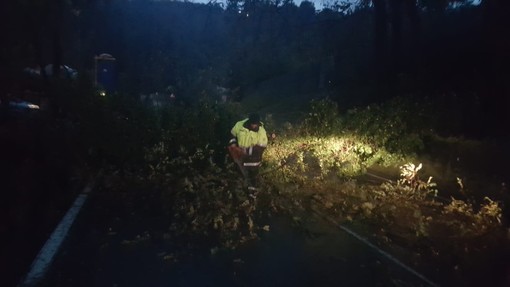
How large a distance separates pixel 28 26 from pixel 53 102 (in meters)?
4.90

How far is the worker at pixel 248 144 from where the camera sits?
9830 mm

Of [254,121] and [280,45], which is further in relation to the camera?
[280,45]

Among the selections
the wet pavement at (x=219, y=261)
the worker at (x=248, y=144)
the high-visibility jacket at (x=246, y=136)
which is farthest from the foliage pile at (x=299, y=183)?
the high-visibility jacket at (x=246, y=136)

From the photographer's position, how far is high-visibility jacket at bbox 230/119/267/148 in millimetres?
9898

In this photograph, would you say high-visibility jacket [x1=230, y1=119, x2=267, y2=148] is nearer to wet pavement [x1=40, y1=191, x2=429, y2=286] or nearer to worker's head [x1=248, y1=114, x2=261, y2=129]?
worker's head [x1=248, y1=114, x2=261, y2=129]

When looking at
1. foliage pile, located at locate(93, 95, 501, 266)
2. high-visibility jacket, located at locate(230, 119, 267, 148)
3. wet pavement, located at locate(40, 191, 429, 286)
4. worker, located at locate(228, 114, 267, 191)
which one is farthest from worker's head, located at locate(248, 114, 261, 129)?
wet pavement, located at locate(40, 191, 429, 286)

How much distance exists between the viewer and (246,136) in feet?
32.6

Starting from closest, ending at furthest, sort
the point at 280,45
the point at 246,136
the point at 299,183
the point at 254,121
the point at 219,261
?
the point at 219,261 < the point at 254,121 < the point at 246,136 < the point at 299,183 < the point at 280,45

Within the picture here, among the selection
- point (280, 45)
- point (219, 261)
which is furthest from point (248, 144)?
point (280, 45)

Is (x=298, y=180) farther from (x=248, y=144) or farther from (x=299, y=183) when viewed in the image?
(x=248, y=144)

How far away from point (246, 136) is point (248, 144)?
0.16 metres

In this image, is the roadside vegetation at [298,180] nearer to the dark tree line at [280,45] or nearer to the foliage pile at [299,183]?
the foliage pile at [299,183]

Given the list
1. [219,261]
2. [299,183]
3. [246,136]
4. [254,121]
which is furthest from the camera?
[299,183]

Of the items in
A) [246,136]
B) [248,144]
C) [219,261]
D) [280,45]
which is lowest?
[219,261]
